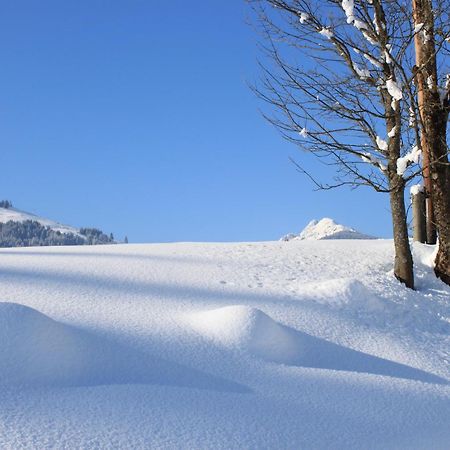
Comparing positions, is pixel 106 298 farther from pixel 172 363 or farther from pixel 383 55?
pixel 383 55

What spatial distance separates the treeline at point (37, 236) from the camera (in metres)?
85.9

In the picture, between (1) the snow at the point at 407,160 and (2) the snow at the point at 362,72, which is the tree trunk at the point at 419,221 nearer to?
(1) the snow at the point at 407,160

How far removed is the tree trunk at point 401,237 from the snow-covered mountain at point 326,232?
7.22m

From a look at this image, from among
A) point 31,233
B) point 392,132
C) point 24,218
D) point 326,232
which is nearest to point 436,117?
point 392,132

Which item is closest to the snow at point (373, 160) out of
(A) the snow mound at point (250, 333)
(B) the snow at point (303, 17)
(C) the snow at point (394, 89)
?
(C) the snow at point (394, 89)

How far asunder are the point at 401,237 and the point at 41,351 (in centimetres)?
577

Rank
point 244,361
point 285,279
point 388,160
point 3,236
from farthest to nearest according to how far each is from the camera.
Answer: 1. point 3,236
2. point 388,160
3. point 285,279
4. point 244,361

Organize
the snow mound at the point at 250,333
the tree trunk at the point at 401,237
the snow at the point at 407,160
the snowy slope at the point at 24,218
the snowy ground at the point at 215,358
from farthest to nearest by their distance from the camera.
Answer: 1. the snowy slope at the point at 24,218
2. the tree trunk at the point at 401,237
3. the snow at the point at 407,160
4. the snow mound at the point at 250,333
5. the snowy ground at the point at 215,358

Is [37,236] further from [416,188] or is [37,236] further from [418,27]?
[418,27]

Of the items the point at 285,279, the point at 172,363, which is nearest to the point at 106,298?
the point at 172,363

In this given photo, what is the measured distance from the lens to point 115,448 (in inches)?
122

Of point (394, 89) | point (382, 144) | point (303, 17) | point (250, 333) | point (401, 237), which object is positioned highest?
point (303, 17)

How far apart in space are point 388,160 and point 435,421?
475cm

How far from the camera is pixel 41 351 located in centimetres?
401
